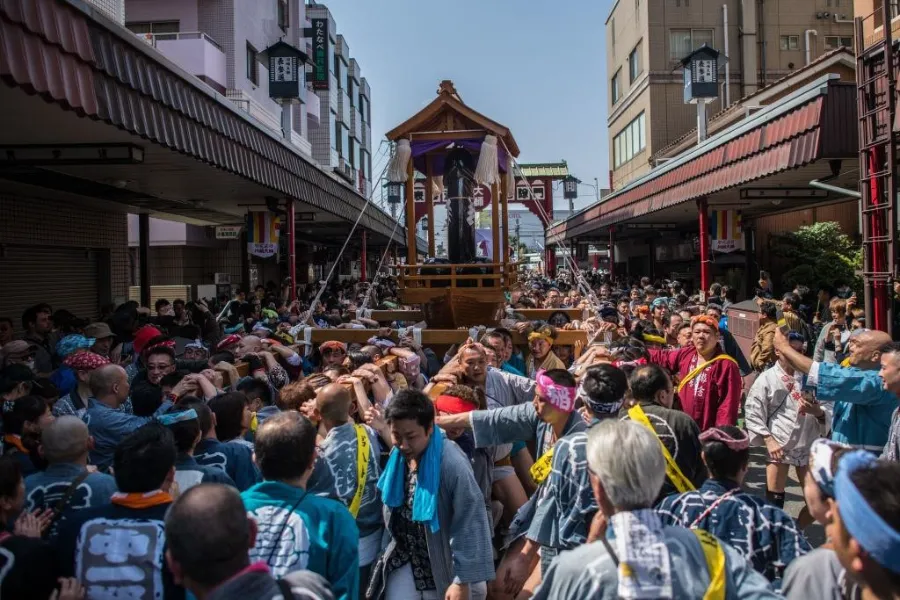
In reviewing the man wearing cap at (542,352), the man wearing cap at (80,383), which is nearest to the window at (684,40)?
the man wearing cap at (542,352)

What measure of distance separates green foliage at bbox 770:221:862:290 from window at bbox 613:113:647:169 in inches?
744

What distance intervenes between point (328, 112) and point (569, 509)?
133 ft

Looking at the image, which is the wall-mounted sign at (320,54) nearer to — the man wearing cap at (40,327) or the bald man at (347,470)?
the man wearing cap at (40,327)

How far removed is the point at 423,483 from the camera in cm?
332

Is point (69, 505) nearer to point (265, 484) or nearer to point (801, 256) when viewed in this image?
point (265, 484)

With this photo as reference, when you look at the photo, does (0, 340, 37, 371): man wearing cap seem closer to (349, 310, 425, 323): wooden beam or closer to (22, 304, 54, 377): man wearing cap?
(22, 304, 54, 377): man wearing cap

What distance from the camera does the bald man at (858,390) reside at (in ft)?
14.6

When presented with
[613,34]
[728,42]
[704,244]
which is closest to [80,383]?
[704,244]

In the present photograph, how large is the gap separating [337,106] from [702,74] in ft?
89.4

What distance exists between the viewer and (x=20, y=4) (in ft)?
14.6

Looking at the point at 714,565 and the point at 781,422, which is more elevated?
the point at 714,565

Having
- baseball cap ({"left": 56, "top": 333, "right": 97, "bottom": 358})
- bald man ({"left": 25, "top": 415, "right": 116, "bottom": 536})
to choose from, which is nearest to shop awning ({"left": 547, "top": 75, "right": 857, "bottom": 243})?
baseball cap ({"left": 56, "top": 333, "right": 97, "bottom": 358})

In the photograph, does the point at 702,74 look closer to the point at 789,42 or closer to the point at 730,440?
the point at 789,42

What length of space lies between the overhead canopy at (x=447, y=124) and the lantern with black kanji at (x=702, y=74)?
1456 cm
